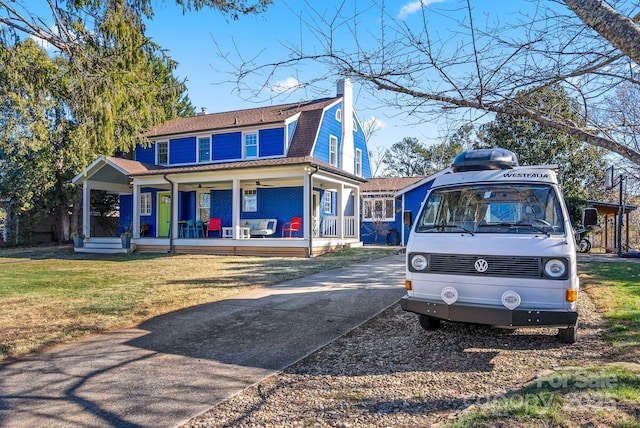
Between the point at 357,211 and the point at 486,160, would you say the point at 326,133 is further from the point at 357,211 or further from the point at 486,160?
the point at 486,160

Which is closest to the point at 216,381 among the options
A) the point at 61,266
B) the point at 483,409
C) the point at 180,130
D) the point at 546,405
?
the point at 483,409

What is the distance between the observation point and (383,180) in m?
26.8

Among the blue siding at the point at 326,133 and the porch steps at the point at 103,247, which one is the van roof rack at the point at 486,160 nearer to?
the blue siding at the point at 326,133

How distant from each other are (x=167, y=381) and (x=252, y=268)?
26.5ft

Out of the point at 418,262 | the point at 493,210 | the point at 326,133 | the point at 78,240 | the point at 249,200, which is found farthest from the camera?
the point at 249,200

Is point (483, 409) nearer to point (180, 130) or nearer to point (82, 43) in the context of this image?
point (82, 43)

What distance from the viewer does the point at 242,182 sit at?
1952cm

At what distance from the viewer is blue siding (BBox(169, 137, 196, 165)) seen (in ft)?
68.4

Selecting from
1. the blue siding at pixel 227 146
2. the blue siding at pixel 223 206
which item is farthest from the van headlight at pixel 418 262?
the blue siding at pixel 223 206

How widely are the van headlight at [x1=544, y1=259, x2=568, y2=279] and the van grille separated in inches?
2.6

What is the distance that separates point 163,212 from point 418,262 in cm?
1979

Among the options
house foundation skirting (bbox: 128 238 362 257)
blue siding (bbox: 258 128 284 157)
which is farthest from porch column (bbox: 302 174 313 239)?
blue siding (bbox: 258 128 284 157)

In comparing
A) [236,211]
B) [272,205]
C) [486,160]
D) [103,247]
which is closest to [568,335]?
[486,160]

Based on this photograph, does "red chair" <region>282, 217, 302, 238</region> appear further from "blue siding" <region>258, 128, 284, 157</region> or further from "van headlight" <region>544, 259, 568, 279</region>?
"van headlight" <region>544, 259, 568, 279</region>
